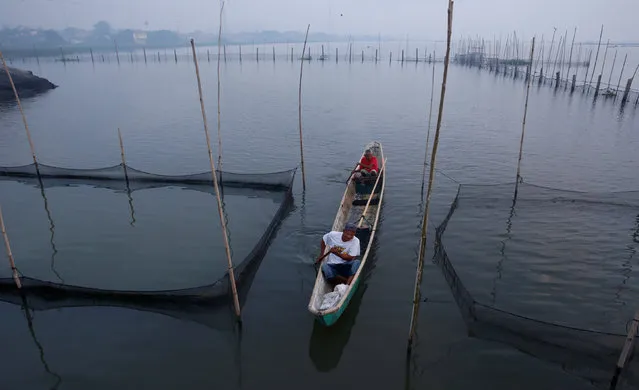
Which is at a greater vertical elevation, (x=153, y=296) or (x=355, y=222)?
(x=153, y=296)

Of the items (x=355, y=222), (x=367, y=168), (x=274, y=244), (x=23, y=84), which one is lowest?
(x=274, y=244)

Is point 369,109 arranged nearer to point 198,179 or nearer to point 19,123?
point 198,179

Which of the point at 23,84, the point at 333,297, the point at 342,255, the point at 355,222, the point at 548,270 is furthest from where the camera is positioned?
the point at 23,84

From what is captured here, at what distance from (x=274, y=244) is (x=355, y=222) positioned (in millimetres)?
1929

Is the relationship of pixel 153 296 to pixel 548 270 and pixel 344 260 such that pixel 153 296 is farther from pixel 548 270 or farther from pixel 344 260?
pixel 548 270

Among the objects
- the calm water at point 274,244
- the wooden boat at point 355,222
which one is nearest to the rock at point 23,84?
the calm water at point 274,244

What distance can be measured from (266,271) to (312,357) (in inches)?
93.0

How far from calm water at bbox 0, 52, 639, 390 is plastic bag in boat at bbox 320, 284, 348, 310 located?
0.59m

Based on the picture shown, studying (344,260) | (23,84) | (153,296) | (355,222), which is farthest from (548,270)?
(23,84)

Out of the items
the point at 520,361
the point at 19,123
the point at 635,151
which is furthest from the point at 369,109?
the point at 520,361

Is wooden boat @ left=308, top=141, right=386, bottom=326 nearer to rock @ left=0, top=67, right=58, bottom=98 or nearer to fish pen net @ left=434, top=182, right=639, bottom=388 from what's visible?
fish pen net @ left=434, top=182, right=639, bottom=388

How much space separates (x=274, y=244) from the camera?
880 centimetres

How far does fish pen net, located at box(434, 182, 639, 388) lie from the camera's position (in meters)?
5.07

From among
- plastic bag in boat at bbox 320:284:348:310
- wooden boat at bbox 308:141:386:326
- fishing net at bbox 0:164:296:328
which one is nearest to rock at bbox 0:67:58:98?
fishing net at bbox 0:164:296:328
